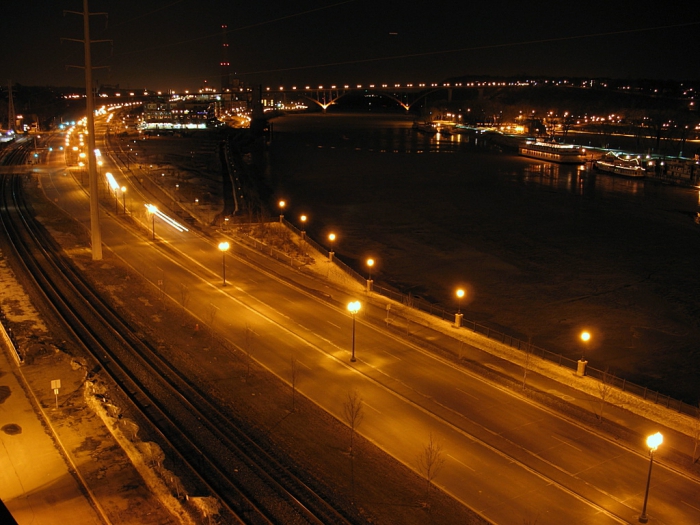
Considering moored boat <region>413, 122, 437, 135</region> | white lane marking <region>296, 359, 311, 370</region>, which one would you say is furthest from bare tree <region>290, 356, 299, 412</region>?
moored boat <region>413, 122, 437, 135</region>

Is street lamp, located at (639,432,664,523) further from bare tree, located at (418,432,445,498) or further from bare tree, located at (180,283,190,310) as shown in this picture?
bare tree, located at (180,283,190,310)

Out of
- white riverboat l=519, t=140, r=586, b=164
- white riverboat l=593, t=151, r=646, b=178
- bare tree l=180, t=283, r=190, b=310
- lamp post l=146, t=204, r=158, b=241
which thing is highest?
white riverboat l=519, t=140, r=586, b=164

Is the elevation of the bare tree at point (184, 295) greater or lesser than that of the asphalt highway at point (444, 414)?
greater

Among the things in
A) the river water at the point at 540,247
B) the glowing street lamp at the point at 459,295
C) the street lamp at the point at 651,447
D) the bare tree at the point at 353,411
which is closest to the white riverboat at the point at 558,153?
the river water at the point at 540,247

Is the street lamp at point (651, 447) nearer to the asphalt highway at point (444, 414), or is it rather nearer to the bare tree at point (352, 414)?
the asphalt highway at point (444, 414)

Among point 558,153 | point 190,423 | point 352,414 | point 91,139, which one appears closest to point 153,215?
point 91,139

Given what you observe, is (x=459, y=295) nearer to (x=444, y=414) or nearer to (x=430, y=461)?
(x=444, y=414)

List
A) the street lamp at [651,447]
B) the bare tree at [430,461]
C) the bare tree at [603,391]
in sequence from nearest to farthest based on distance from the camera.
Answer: the street lamp at [651,447] < the bare tree at [430,461] < the bare tree at [603,391]

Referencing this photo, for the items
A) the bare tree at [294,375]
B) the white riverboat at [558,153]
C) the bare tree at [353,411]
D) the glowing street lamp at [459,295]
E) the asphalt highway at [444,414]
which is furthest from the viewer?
the white riverboat at [558,153]
